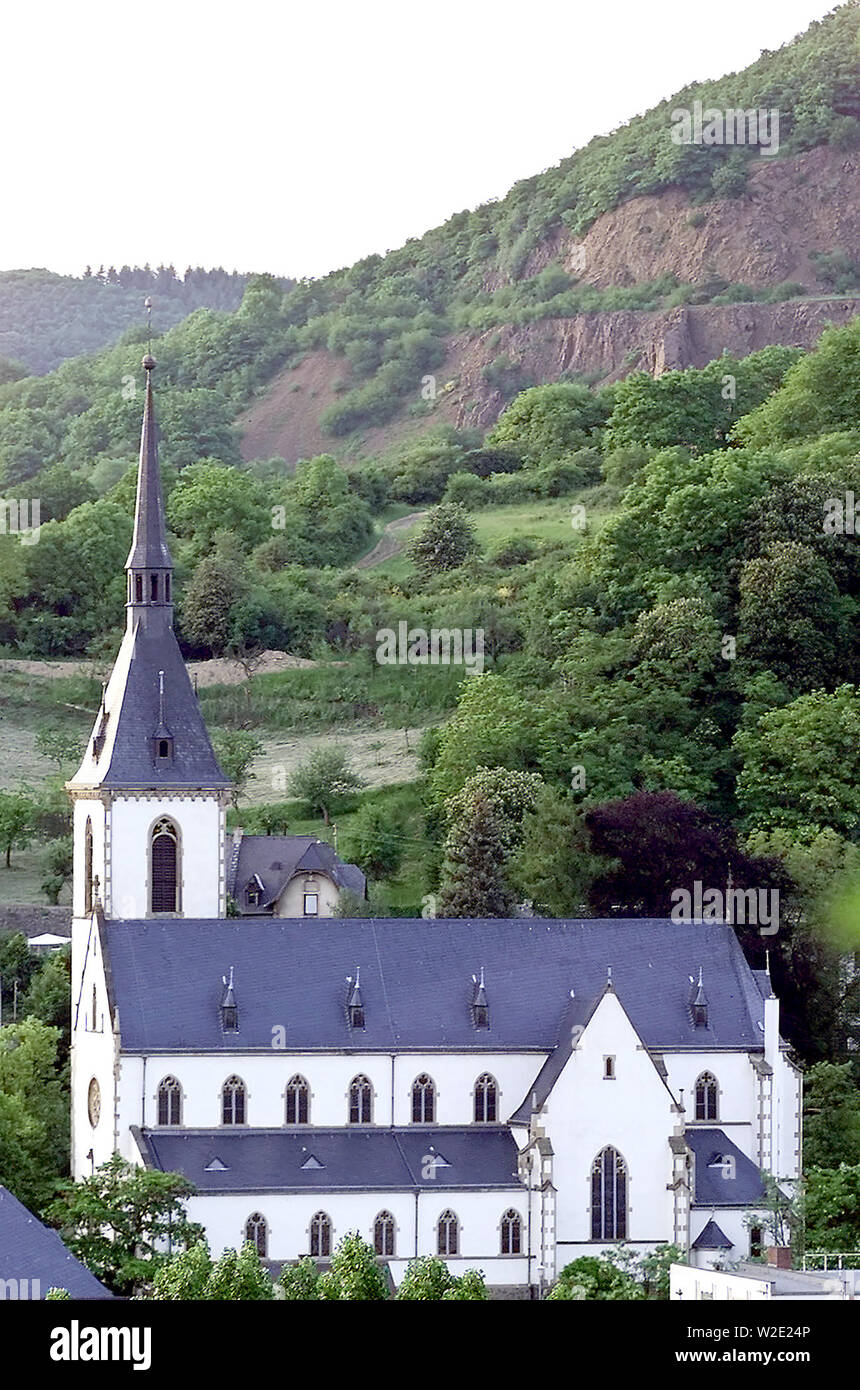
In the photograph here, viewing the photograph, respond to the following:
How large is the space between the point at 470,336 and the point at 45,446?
2628cm

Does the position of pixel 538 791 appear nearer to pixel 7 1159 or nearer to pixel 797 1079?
pixel 797 1079

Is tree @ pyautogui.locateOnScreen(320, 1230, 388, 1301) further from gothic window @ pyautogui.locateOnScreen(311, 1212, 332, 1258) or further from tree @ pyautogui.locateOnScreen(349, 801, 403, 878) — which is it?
tree @ pyautogui.locateOnScreen(349, 801, 403, 878)

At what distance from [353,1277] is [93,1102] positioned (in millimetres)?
13780

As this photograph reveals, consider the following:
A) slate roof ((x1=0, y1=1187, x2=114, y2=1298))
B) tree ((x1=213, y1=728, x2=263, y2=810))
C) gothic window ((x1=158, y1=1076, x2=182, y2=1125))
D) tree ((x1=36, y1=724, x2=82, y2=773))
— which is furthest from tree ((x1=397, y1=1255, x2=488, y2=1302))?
tree ((x1=36, y1=724, x2=82, y2=773))

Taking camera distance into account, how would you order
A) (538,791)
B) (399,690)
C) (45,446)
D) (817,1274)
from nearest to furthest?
(817,1274) < (538,791) < (399,690) < (45,446)

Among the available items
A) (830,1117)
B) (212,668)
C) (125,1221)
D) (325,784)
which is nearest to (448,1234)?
(125,1221)

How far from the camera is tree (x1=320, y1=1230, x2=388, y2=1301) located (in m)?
42.8

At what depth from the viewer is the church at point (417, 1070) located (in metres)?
55.1

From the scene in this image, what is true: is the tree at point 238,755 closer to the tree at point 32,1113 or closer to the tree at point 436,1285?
the tree at point 32,1113

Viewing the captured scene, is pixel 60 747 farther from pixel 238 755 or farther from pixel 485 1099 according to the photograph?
pixel 485 1099

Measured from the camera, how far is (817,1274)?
45.2 meters

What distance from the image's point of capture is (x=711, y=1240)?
183 feet

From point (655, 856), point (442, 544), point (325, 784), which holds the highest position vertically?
point (442, 544)
